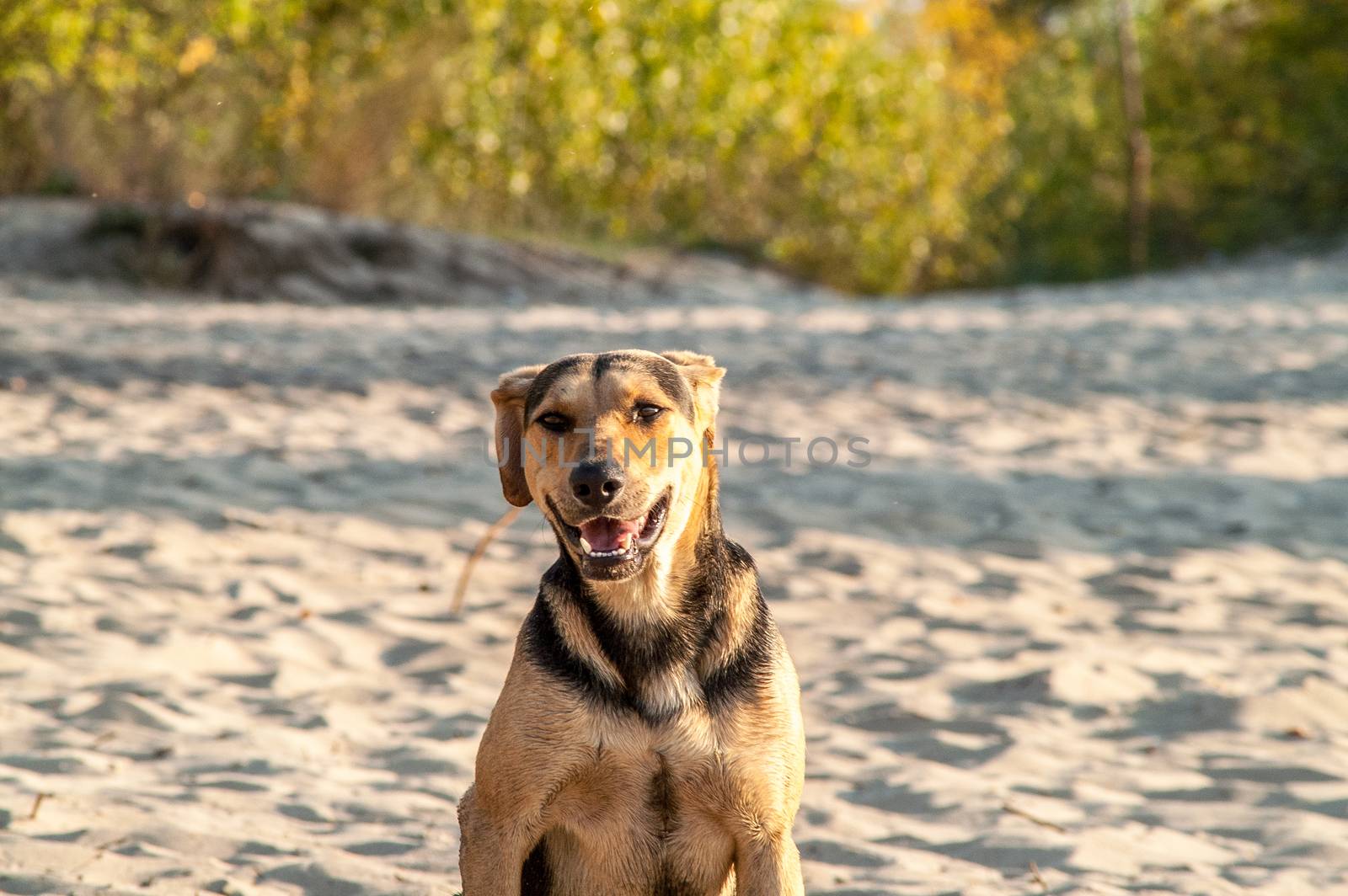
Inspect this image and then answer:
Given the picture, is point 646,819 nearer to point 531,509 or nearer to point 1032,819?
point 1032,819

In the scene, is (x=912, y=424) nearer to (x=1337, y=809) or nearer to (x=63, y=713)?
(x=1337, y=809)

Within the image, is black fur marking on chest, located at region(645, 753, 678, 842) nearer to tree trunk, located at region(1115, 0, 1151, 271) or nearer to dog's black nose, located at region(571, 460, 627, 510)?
dog's black nose, located at region(571, 460, 627, 510)

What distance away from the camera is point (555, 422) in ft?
10.4

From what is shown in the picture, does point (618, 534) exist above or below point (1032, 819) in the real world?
above

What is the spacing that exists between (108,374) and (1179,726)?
8571mm

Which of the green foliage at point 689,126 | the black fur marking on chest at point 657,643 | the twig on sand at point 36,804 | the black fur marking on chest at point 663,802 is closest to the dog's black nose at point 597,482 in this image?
the black fur marking on chest at point 657,643

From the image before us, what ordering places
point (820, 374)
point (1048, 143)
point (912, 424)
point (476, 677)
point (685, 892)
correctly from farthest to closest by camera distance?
point (1048, 143) < point (820, 374) < point (912, 424) < point (476, 677) < point (685, 892)

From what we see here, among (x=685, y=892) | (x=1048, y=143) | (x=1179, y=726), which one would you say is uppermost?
(x=1048, y=143)

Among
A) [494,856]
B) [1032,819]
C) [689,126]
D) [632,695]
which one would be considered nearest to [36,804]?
[494,856]

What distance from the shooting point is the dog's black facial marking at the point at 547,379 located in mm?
3223

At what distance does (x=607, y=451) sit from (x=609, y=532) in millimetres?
188

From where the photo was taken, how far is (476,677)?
5965mm

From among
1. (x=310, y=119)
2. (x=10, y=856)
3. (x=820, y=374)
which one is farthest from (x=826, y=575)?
(x=310, y=119)

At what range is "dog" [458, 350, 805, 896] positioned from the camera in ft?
9.71
